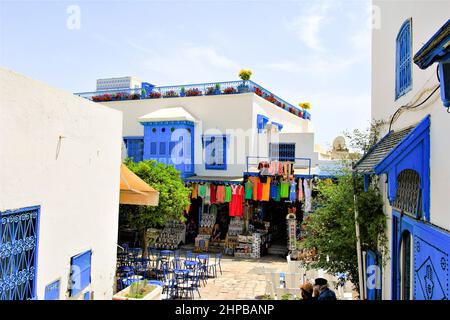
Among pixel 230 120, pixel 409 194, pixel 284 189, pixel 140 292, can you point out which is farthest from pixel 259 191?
pixel 409 194

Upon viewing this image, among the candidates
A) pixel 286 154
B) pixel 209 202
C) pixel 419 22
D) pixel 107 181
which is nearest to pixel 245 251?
pixel 209 202

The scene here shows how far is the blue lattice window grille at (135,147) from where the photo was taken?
21609 mm

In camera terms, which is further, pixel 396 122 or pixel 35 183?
pixel 396 122

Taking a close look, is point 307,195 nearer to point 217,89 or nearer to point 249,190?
point 249,190

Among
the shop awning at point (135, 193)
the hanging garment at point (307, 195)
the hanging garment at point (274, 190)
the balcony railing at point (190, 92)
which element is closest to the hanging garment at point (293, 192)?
the hanging garment at point (307, 195)

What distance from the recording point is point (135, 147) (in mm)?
21797

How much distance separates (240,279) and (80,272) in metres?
7.46

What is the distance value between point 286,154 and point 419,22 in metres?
15.0

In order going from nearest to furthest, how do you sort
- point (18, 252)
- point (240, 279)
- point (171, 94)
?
point (18, 252) → point (240, 279) → point (171, 94)

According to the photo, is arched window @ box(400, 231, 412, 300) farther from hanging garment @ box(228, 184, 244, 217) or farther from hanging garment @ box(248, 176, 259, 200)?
hanging garment @ box(228, 184, 244, 217)

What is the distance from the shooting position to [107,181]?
925cm

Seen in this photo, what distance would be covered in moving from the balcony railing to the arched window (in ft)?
47.3

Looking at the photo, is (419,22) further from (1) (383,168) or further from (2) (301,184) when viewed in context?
(2) (301,184)

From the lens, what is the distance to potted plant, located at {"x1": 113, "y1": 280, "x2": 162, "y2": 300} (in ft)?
29.0
